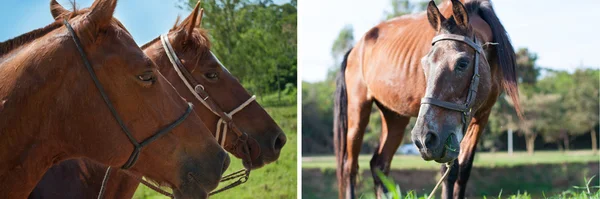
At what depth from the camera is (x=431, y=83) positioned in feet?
10.5

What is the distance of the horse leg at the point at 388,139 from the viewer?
16.9 ft

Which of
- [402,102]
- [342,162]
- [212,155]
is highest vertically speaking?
[212,155]

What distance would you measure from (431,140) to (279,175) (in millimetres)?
3346

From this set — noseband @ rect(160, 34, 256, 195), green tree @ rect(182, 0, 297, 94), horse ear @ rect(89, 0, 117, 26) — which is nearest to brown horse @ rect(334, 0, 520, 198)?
noseband @ rect(160, 34, 256, 195)

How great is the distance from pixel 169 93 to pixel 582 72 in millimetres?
24727

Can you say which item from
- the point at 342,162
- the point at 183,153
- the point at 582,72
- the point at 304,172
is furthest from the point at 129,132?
the point at 582,72

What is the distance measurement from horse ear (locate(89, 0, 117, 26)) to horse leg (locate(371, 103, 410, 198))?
11.3 feet

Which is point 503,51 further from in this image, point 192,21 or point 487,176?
point 487,176

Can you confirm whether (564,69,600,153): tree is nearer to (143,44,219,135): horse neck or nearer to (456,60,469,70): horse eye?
(456,60,469,70): horse eye

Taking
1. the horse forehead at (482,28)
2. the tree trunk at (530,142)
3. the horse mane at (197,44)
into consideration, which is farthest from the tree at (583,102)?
the horse mane at (197,44)

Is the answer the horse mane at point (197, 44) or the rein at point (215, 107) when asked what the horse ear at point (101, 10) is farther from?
the horse mane at point (197, 44)

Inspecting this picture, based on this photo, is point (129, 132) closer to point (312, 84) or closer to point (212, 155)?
point (212, 155)

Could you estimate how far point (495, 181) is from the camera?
17.5 metres

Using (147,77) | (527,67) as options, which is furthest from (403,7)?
(147,77)
